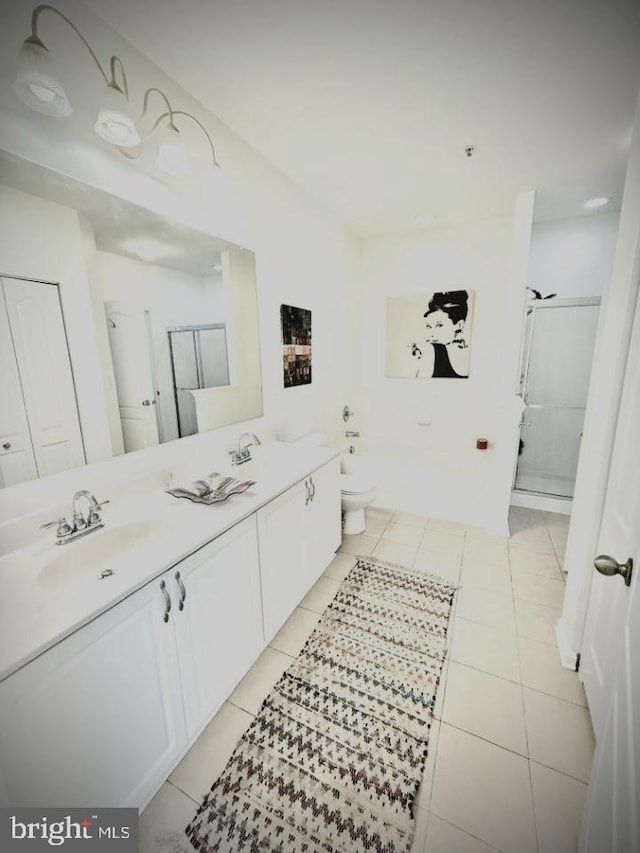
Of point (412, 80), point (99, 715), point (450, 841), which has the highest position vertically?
point (412, 80)

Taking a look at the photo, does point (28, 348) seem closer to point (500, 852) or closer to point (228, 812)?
point (228, 812)

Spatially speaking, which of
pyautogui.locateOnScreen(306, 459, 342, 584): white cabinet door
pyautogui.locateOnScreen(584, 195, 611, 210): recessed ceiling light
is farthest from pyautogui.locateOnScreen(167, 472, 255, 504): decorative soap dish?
pyautogui.locateOnScreen(584, 195, 611, 210): recessed ceiling light

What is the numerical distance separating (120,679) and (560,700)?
1.74 metres

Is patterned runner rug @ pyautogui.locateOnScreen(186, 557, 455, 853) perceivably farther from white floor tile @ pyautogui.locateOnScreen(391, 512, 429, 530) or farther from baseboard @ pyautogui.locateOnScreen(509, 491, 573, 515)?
baseboard @ pyautogui.locateOnScreen(509, 491, 573, 515)

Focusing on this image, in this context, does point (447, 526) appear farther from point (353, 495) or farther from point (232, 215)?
point (232, 215)

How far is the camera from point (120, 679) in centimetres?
93

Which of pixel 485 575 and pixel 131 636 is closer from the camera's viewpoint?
pixel 131 636

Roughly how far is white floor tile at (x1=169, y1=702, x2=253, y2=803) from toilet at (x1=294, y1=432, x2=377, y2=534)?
141cm

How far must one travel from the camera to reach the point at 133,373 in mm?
1424

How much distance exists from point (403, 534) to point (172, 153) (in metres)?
2.72

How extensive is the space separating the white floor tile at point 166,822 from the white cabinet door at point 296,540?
572 mm

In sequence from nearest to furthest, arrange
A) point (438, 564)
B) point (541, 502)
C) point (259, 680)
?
point (259, 680), point (438, 564), point (541, 502)

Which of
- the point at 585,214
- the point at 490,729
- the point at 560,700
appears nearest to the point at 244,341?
the point at 490,729

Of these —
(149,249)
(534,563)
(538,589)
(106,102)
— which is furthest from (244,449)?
(534,563)
